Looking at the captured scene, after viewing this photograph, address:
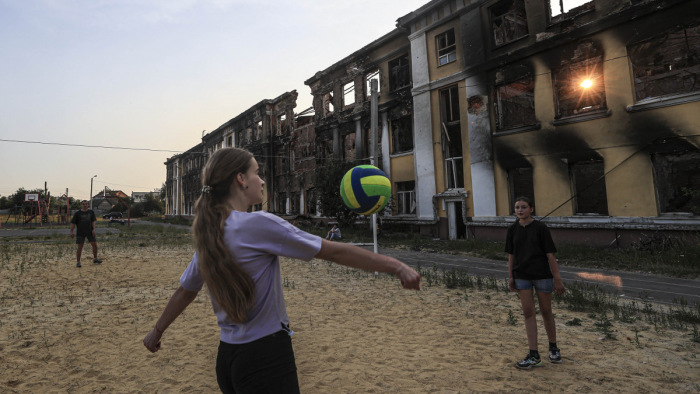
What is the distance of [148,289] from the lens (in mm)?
7707

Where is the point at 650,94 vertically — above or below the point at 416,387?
above

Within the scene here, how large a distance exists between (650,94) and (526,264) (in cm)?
1163

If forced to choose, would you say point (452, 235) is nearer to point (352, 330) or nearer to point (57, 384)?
point (352, 330)

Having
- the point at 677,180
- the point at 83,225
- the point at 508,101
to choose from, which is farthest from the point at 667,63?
the point at 83,225

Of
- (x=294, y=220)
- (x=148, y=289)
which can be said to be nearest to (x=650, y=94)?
(x=148, y=289)

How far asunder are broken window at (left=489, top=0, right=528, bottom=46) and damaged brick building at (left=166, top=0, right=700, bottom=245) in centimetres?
5

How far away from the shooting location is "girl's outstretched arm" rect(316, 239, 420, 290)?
5.03 ft

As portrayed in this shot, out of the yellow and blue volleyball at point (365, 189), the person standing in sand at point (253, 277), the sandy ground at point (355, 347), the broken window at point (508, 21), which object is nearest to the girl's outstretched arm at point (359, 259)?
the person standing in sand at point (253, 277)

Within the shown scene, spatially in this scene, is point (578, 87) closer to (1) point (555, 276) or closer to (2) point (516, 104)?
(2) point (516, 104)

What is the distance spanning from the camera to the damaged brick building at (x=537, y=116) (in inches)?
430

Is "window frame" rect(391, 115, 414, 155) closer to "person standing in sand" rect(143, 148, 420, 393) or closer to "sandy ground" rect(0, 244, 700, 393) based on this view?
"sandy ground" rect(0, 244, 700, 393)

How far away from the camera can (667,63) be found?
36.1ft

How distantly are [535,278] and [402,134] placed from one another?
16.5 meters

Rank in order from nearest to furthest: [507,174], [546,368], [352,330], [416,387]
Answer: [416,387], [546,368], [352,330], [507,174]
